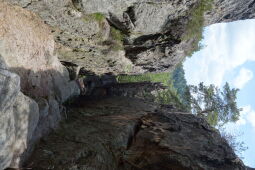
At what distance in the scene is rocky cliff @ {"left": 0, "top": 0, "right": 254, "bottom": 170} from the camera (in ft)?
27.3

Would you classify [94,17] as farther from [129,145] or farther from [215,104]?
[215,104]

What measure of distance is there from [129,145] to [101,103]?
16.9ft

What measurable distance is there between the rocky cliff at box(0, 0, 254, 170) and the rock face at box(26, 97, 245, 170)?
4 cm

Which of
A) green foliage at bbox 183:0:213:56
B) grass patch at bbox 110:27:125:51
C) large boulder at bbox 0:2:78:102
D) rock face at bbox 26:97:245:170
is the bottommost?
rock face at bbox 26:97:245:170

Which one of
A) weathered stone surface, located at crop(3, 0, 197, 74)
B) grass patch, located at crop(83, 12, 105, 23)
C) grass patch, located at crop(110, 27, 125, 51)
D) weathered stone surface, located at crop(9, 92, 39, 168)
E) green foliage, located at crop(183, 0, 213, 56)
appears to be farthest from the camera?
grass patch, located at crop(110, 27, 125, 51)

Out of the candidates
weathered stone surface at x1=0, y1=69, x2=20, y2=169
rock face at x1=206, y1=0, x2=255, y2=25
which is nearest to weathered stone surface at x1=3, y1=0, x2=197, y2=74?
rock face at x1=206, y1=0, x2=255, y2=25

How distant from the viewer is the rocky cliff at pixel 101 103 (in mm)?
8320

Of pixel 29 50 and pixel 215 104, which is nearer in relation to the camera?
pixel 29 50

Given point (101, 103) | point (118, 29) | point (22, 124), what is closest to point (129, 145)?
point (22, 124)

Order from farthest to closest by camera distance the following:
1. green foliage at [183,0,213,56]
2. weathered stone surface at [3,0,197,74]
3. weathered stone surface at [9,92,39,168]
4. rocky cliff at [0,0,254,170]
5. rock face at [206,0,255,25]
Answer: rock face at [206,0,255,25] → green foliage at [183,0,213,56] → weathered stone surface at [3,0,197,74] → rocky cliff at [0,0,254,170] → weathered stone surface at [9,92,39,168]

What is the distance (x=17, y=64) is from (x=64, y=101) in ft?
16.9

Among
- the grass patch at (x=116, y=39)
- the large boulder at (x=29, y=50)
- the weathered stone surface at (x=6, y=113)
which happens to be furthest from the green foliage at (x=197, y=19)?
the weathered stone surface at (x=6, y=113)

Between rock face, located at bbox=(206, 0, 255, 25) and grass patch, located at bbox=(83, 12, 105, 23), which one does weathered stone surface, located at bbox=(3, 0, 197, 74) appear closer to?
grass patch, located at bbox=(83, 12, 105, 23)

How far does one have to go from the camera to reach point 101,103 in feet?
50.7
